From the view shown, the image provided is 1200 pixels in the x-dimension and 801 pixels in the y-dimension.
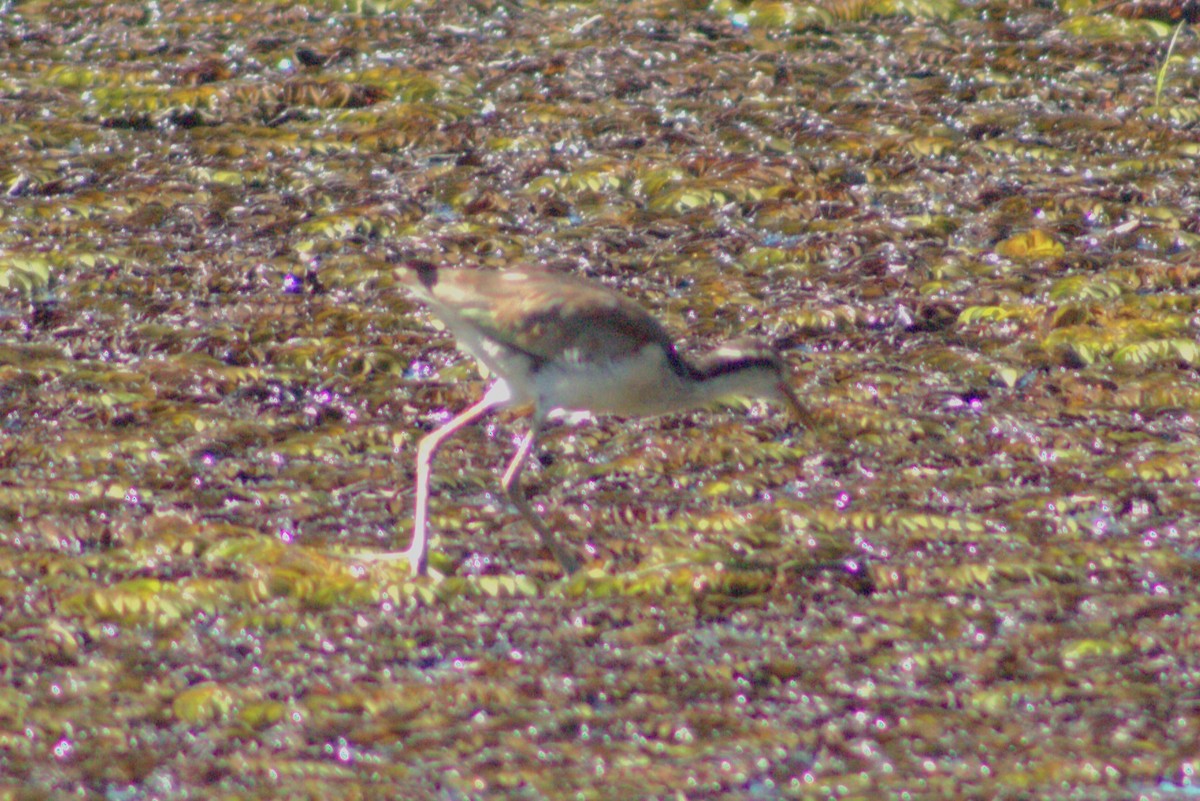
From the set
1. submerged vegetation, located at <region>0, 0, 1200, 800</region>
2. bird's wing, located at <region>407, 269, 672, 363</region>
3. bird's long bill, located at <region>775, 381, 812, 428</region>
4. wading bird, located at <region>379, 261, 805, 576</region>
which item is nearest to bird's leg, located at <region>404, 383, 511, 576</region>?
wading bird, located at <region>379, 261, 805, 576</region>

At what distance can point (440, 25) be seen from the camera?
11781mm

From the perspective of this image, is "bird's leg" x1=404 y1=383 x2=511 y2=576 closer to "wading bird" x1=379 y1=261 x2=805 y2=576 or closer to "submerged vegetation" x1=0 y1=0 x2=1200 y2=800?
"wading bird" x1=379 y1=261 x2=805 y2=576

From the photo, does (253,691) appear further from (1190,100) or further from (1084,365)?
(1190,100)

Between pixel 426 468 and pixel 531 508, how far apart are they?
0.39 m

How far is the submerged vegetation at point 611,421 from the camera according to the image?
462 cm

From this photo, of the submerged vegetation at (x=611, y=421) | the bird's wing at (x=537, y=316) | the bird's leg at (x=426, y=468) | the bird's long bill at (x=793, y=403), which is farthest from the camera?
the bird's long bill at (x=793, y=403)

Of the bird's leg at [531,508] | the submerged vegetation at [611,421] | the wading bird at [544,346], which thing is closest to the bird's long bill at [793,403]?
the submerged vegetation at [611,421]

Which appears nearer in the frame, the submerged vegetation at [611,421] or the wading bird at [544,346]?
the submerged vegetation at [611,421]

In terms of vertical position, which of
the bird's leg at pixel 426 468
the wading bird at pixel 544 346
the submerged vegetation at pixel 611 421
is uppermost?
the wading bird at pixel 544 346

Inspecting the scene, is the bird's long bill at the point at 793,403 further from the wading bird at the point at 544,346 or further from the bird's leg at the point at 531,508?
the bird's leg at the point at 531,508

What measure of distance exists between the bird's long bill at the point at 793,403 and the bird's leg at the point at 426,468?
1.13 m

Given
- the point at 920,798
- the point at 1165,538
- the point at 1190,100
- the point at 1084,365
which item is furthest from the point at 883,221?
Answer: the point at 920,798

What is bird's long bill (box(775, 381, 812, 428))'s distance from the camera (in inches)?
258

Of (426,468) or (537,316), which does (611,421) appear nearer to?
(537,316)
